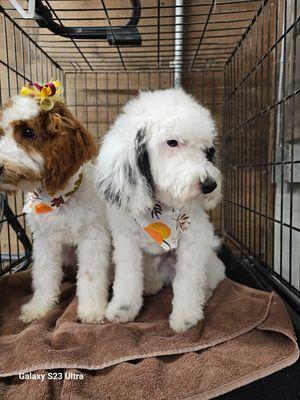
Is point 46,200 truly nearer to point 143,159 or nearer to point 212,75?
point 143,159

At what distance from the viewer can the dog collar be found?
4.35 feet

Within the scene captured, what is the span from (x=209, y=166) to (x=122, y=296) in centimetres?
62

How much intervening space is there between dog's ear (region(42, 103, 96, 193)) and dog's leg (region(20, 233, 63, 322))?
0.98 feet

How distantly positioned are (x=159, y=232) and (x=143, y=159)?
0.30 meters

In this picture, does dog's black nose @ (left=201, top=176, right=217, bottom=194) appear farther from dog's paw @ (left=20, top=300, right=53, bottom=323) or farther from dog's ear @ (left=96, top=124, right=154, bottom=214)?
dog's paw @ (left=20, top=300, right=53, bottom=323)

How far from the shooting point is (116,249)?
135 centimetres

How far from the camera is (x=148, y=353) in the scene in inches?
42.5

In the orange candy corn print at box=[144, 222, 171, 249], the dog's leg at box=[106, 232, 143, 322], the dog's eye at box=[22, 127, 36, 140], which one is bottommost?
the dog's leg at box=[106, 232, 143, 322]

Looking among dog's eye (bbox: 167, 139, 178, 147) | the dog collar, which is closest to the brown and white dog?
the dog collar

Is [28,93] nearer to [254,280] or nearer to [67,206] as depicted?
[67,206]

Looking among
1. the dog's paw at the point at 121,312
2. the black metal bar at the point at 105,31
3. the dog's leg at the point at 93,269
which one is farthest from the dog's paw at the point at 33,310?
the black metal bar at the point at 105,31

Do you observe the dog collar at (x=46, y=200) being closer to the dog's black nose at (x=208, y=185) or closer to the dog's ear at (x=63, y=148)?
the dog's ear at (x=63, y=148)

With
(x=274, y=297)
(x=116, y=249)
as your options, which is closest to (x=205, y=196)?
(x=116, y=249)

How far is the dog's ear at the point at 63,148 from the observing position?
1.20 metres
